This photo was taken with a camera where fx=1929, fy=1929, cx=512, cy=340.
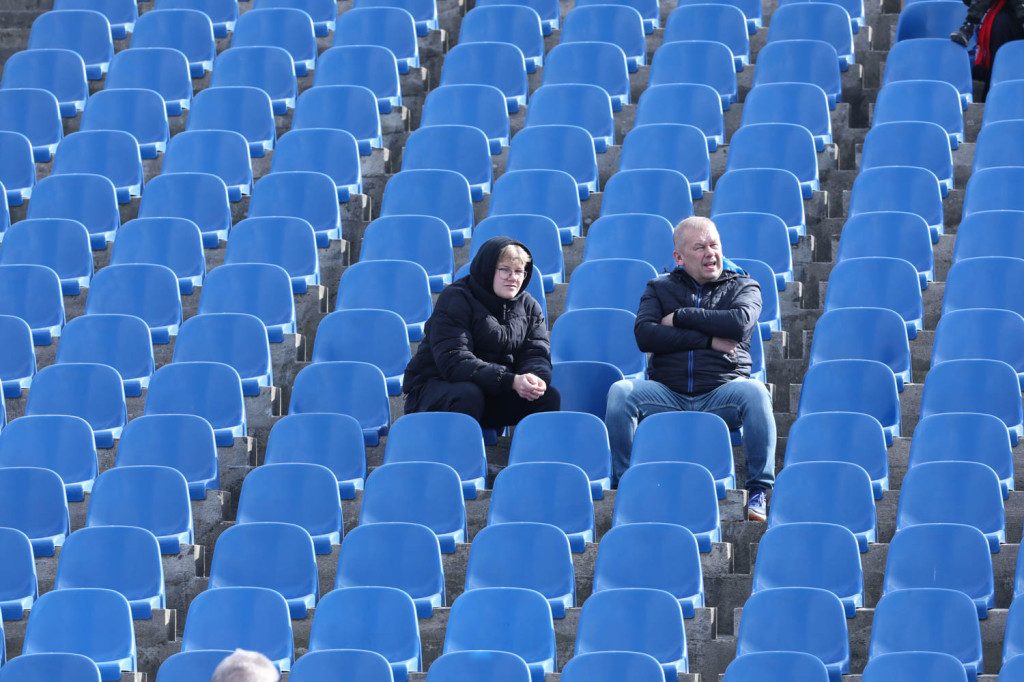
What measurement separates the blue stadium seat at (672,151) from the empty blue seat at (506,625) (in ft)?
9.46

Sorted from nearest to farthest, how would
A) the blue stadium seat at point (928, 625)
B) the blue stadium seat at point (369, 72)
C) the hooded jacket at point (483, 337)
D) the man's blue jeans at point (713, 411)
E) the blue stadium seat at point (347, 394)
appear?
the blue stadium seat at point (928, 625)
the man's blue jeans at point (713, 411)
the hooded jacket at point (483, 337)
the blue stadium seat at point (347, 394)
the blue stadium seat at point (369, 72)

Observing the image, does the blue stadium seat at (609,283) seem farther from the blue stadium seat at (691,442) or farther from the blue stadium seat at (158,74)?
the blue stadium seat at (158,74)

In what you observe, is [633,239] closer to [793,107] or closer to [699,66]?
[793,107]

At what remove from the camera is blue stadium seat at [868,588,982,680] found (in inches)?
221

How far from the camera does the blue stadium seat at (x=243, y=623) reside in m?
5.94

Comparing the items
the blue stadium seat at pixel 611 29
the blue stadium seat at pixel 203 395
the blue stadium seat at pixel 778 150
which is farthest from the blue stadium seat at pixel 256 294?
the blue stadium seat at pixel 611 29

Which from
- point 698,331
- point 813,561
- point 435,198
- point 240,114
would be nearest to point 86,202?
point 240,114

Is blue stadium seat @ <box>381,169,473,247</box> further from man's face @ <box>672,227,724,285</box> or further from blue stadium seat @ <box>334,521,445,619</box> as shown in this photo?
blue stadium seat @ <box>334,521,445,619</box>

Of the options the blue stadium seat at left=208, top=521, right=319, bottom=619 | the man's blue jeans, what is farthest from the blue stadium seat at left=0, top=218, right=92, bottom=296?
the man's blue jeans

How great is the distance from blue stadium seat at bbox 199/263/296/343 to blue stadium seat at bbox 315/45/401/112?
1775 mm

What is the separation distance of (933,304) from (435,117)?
8.53 ft

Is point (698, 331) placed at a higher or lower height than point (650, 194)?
lower

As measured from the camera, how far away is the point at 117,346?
7508 millimetres

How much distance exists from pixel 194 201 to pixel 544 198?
1.54 metres
